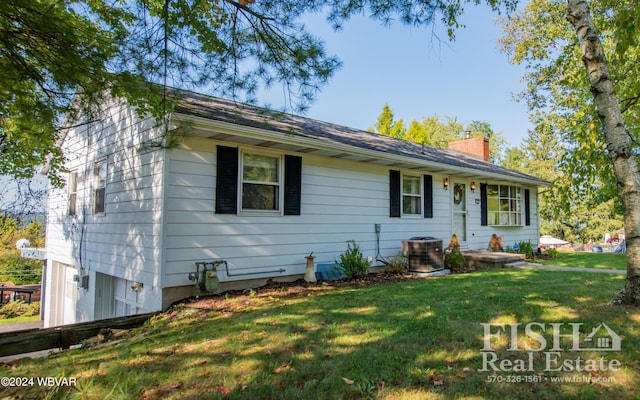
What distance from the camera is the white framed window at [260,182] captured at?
6.36m

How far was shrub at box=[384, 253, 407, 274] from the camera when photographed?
8102 mm

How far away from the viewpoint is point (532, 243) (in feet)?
43.9

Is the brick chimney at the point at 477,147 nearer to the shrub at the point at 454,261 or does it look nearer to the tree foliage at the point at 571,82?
the tree foliage at the point at 571,82

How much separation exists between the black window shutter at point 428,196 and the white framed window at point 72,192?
9.49 meters

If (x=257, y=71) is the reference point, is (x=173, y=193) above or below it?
below

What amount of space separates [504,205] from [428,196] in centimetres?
429

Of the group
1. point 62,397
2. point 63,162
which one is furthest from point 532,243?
point 63,162

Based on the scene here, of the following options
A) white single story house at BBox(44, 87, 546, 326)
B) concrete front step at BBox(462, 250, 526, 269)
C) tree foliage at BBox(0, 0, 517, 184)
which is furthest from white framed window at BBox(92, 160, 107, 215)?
concrete front step at BBox(462, 250, 526, 269)

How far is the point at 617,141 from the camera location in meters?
4.01

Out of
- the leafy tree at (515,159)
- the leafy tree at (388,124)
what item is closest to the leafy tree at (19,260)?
the leafy tree at (388,124)

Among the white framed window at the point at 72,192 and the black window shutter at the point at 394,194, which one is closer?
the black window shutter at the point at 394,194

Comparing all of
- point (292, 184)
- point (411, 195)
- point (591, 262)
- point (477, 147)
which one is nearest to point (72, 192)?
point (292, 184)

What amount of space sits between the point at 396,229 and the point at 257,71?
566 cm

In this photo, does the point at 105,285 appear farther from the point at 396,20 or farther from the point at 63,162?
the point at 396,20
